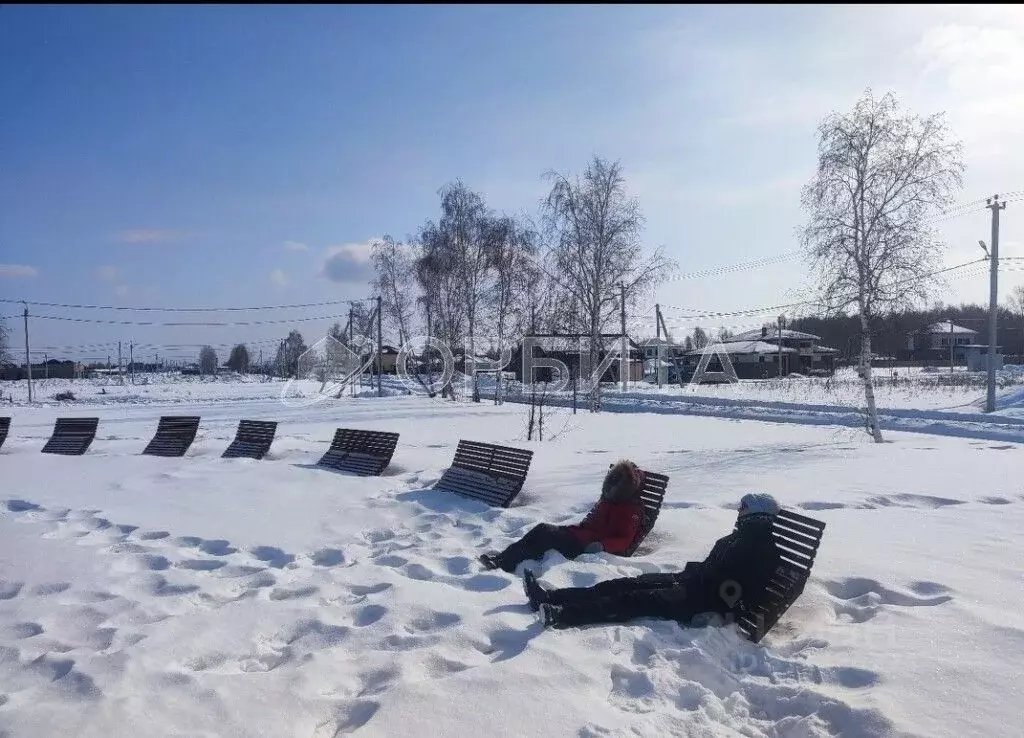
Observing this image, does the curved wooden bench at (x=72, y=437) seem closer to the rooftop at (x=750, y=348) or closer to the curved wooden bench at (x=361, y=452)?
the curved wooden bench at (x=361, y=452)

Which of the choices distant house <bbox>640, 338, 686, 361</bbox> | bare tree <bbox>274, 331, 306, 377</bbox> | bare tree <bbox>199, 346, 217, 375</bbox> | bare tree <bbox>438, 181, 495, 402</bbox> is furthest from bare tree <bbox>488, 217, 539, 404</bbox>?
bare tree <bbox>199, 346, 217, 375</bbox>

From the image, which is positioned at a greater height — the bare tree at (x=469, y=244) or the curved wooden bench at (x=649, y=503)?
the bare tree at (x=469, y=244)

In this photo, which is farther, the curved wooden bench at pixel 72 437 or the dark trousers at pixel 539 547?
the curved wooden bench at pixel 72 437

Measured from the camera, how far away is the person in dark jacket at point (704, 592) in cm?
443

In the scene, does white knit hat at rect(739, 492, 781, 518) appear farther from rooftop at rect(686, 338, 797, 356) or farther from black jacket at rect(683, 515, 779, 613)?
rooftop at rect(686, 338, 797, 356)

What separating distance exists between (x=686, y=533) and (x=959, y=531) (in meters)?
2.35

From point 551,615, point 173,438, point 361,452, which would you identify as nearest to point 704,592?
point 551,615

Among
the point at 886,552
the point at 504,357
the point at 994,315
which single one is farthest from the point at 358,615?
the point at 504,357

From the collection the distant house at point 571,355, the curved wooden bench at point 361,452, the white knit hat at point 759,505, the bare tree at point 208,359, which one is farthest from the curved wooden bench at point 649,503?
the bare tree at point 208,359

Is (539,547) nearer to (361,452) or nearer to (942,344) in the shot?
(361,452)

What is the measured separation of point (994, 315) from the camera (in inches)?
954

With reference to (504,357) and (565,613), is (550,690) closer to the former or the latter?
(565,613)

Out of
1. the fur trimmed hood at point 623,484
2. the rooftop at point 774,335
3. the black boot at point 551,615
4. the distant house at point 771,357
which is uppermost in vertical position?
the rooftop at point 774,335

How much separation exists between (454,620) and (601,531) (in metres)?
1.86
